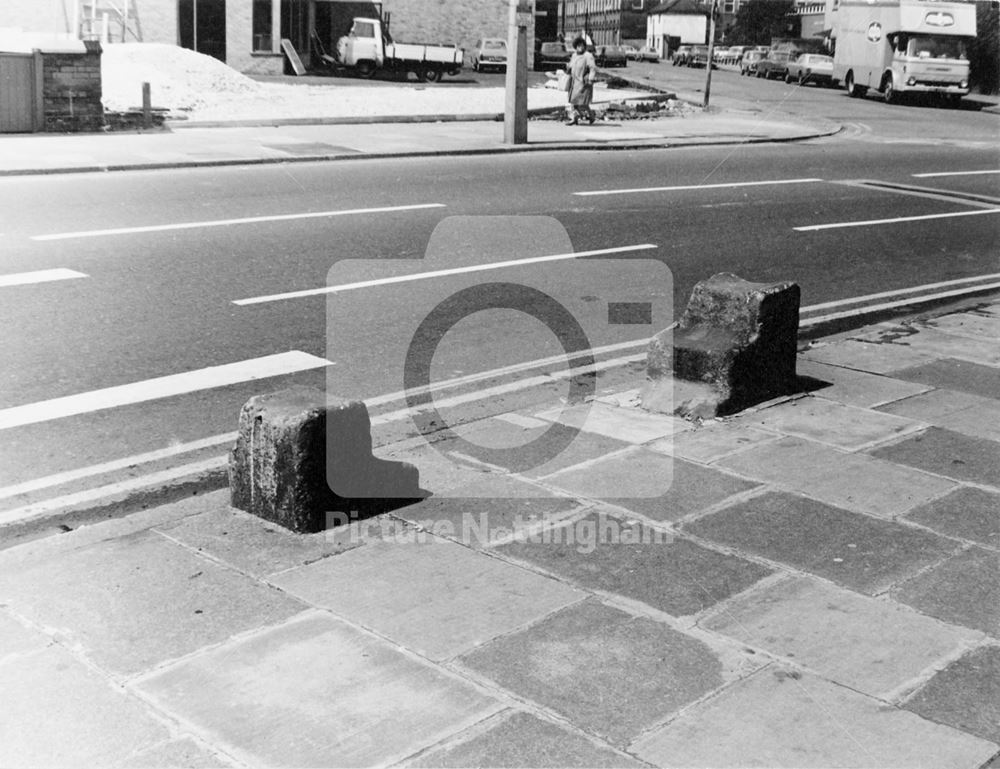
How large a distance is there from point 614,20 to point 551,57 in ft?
178

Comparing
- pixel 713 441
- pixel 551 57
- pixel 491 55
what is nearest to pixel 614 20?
pixel 551 57

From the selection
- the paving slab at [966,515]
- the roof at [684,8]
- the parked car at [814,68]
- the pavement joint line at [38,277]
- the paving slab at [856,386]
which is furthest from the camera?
the roof at [684,8]

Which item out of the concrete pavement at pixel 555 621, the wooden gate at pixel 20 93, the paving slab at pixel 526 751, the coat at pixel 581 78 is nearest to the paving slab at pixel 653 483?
the concrete pavement at pixel 555 621

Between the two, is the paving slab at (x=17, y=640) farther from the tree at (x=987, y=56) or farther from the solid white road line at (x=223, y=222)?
the tree at (x=987, y=56)

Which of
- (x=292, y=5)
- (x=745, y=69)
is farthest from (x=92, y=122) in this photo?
(x=745, y=69)

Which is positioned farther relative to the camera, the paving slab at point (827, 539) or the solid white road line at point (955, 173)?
the solid white road line at point (955, 173)

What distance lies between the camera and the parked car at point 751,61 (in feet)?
202

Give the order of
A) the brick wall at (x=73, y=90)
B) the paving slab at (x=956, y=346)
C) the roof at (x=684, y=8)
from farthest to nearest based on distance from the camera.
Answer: the roof at (x=684, y=8) < the brick wall at (x=73, y=90) < the paving slab at (x=956, y=346)

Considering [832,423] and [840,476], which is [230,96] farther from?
[840,476]

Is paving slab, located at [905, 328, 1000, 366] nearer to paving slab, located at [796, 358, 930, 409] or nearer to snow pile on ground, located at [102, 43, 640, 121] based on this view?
paving slab, located at [796, 358, 930, 409]

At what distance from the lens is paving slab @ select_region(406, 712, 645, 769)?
11.5 feet

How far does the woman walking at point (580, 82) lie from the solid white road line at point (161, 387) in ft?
68.0

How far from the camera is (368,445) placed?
5.51 m

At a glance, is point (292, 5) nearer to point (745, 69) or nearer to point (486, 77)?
point (486, 77)
